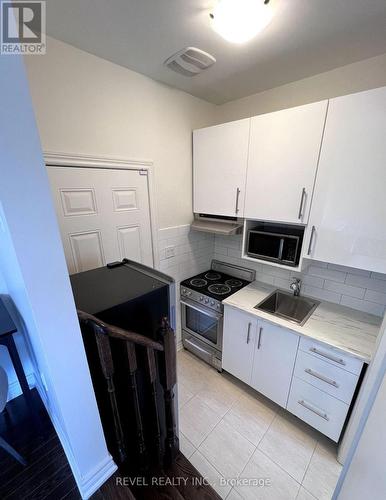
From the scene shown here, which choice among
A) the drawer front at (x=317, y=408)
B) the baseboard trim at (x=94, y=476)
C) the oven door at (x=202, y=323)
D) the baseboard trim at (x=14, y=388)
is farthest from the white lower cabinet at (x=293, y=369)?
the baseboard trim at (x=14, y=388)

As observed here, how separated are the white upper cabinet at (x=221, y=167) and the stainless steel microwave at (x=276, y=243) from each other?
9.8 inches

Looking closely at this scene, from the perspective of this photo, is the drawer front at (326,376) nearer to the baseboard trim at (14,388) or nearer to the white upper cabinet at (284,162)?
the white upper cabinet at (284,162)

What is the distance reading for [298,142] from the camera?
1.39 metres

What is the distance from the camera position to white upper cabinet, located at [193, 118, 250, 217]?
1683mm

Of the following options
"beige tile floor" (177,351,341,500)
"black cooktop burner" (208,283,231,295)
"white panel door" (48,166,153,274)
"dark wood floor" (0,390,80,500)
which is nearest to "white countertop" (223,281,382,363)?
"black cooktop burner" (208,283,231,295)

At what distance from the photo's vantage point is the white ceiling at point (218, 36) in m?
0.96

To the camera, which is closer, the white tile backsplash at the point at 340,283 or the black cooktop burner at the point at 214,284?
the white tile backsplash at the point at 340,283

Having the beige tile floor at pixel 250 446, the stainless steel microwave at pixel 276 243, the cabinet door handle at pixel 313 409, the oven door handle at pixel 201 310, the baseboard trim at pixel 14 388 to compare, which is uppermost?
the stainless steel microwave at pixel 276 243

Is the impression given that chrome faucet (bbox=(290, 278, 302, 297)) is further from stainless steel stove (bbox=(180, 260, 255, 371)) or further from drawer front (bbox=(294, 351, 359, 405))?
drawer front (bbox=(294, 351, 359, 405))

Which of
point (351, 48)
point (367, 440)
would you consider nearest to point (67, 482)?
point (367, 440)

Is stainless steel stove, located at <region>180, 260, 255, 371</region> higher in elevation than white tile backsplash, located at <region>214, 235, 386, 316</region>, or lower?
lower

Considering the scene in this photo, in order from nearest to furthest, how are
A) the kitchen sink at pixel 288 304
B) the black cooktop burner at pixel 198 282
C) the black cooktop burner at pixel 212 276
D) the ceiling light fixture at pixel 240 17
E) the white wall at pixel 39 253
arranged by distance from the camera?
the white wall at pixel 39 253 < the ceiling light fixture at pixel 240 17 < the kitchen sink at pixel 288 304 < the black cooktop burner at pixel 198 282 < the black cooktop burner at pixel 212 276

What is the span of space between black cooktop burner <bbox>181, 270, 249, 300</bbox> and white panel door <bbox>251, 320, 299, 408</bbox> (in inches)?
18.4

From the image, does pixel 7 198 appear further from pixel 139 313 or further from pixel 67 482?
pixel 67 482
